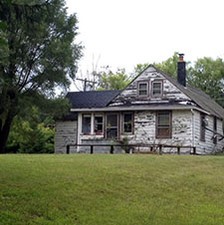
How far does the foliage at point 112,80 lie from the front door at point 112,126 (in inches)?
931

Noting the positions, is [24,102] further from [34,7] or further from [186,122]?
[34,7]

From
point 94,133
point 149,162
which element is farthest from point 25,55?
point 149,162

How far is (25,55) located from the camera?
31938mm

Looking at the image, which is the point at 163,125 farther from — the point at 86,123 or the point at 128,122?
the point at 86,123

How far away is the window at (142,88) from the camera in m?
33.5

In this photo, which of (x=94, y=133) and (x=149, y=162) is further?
(x=94, y=133)

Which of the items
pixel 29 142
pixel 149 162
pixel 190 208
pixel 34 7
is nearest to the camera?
A: pixel 190 208

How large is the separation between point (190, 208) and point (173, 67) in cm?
4556

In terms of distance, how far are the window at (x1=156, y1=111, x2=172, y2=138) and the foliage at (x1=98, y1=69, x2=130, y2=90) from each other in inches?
986

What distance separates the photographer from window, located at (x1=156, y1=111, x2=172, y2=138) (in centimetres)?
3212

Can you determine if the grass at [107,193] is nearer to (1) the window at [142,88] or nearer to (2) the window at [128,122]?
(2) the window at [128,122]

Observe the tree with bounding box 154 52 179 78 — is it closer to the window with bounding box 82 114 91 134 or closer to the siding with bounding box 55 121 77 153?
the siding with bounding box 55 121 77 153

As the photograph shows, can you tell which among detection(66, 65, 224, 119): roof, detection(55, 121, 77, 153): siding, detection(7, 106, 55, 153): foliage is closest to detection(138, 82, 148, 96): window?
detection(66, 65, 224, 119): roof

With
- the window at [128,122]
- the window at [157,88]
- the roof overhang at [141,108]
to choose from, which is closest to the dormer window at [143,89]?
the window at [157,88]
